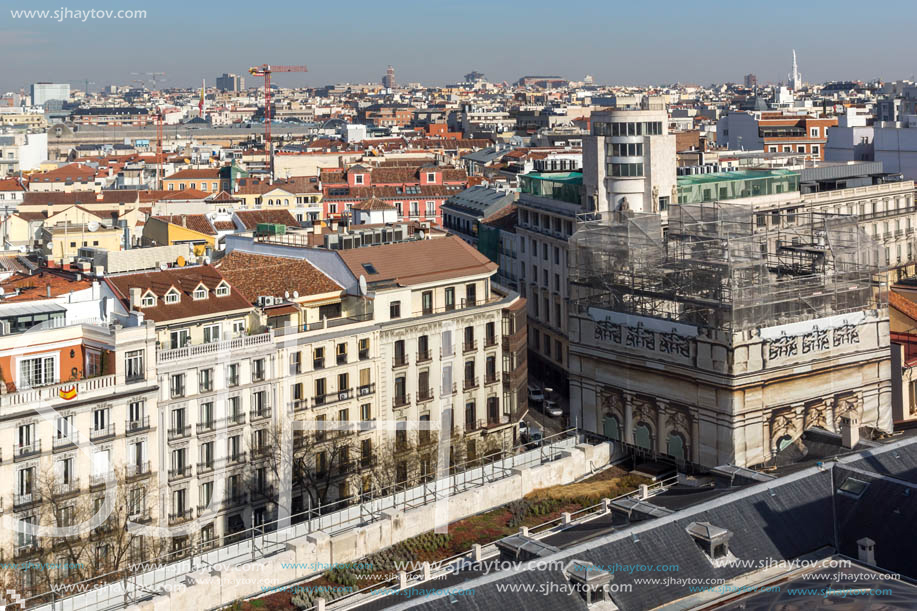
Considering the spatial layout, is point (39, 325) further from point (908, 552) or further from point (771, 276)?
point (908, 552)

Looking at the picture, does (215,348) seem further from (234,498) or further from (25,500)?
(25,500)

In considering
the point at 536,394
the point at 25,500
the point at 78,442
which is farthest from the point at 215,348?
the point at 536,394

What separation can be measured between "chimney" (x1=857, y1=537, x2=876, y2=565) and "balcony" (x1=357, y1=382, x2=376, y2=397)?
25761mm

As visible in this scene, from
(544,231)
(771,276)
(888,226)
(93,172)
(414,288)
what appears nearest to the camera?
(771,276)

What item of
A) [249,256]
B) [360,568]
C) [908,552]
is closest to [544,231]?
[249,256]

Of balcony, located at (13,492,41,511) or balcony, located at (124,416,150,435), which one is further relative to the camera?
balcony, located at (124,416,150,435)

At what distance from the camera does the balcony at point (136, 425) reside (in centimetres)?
4338

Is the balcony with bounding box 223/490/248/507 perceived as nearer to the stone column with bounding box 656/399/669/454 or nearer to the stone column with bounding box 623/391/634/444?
the stone column with bounding box 623/391/634/444

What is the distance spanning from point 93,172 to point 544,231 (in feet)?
256

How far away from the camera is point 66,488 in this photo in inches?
1631

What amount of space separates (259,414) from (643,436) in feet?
47.3

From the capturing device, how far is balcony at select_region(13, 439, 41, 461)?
40.5 m

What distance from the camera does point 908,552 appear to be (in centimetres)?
2797

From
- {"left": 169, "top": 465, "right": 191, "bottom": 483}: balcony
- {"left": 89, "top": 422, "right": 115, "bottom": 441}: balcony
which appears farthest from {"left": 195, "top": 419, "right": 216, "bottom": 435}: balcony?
{"left": 89, "top": 422, "right": 115, "bottom": 441}: balcony
